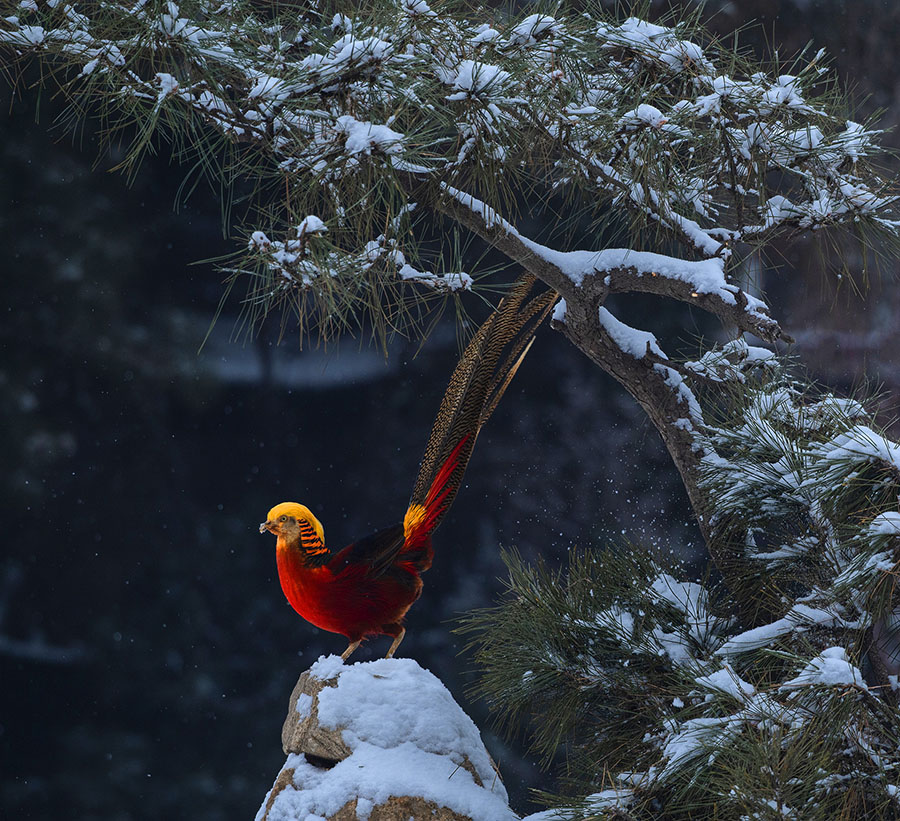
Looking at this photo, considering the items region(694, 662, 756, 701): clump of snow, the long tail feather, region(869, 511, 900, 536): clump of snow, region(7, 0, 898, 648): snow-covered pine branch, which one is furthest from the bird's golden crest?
region(869, 511, 900, 536): clump of snow

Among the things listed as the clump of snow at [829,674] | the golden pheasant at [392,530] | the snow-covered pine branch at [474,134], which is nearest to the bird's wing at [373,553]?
the golden pheasant at [392,530]

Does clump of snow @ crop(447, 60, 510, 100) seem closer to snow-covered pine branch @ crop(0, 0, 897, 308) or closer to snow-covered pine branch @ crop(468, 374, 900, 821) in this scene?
snow-covered pine branch @ crop(0, 0, 897, 308)

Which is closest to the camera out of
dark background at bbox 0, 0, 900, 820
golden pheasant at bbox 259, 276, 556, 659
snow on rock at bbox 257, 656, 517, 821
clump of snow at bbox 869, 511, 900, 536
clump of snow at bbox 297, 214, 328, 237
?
clump of snow at bbox 869, 511, 900, 536

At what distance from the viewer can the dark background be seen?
83.6 inches

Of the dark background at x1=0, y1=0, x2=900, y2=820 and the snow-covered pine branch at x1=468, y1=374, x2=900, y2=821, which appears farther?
the dark background at x1=0, y1=0, x2=900, y2=820

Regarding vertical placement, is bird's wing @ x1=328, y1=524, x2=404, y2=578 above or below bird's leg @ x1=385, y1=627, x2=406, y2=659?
above

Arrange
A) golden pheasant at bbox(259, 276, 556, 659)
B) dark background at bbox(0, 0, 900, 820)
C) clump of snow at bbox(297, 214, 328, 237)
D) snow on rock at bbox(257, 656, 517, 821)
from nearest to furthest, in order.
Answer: clump of snow at bbox(297, 214, 328, 237) < snow on rock at bbox(257, 656, 517, 821) < golden pheasant at bbox(259, 276, 556, 659) < dark background at bbox(0, 0, 900, 820)

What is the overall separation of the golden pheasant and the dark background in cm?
86

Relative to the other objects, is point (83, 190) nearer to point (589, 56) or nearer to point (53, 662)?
point (53, 662)

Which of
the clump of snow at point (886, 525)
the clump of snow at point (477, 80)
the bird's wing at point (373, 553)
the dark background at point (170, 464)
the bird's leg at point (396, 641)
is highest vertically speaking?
the clump of snow at point (477, 80)

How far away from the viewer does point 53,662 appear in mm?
2156

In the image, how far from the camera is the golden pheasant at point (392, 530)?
3.94 feet

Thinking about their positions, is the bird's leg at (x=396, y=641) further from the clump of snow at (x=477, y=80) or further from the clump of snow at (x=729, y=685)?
the clump of snow at (x=477, y=80)

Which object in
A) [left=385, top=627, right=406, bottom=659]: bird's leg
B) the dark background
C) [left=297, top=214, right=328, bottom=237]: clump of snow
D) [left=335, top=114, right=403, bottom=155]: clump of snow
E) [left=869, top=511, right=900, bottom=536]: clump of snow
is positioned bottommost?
the dark background
